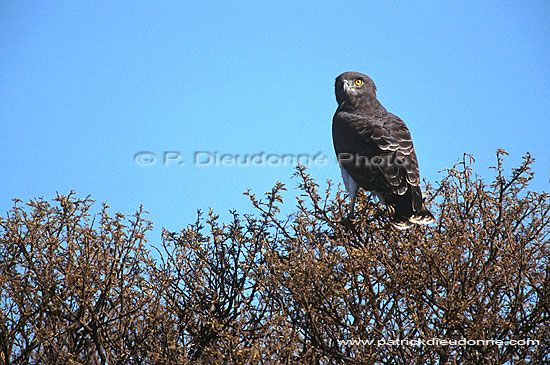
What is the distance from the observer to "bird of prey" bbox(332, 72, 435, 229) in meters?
7.77

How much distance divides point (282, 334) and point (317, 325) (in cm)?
41

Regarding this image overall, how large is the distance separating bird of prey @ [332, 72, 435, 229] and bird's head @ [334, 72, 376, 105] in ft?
0.97

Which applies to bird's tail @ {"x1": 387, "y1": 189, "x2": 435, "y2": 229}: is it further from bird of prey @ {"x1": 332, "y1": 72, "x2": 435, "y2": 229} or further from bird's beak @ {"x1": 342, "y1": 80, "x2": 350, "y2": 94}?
bird's beak @ {"x1": 342, "y1": 80, "x2": 350, "y2": 94}

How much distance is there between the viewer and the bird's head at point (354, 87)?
33.3 ft

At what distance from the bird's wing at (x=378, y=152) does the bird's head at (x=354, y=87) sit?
0.87 meters

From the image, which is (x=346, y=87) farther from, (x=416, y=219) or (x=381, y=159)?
(x=416, y=219)

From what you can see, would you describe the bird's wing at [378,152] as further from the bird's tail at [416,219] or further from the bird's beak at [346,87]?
the bird's beak at [346,87]

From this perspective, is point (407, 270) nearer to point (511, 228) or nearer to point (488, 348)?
point (488, 348)

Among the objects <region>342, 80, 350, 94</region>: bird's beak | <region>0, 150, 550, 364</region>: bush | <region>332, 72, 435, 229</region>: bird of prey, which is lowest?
<region>0, 150, 550, 364</region>: bush

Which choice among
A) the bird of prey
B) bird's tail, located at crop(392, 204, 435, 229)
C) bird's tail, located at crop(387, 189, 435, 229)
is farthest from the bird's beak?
bird's tail, located at crop(392, 204, 435, 229)

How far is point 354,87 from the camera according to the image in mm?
10227

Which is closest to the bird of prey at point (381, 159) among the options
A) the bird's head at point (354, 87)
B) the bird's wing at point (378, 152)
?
the bird's wing at point (378, 152)

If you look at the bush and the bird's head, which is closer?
the bush

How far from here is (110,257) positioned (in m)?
6.48
